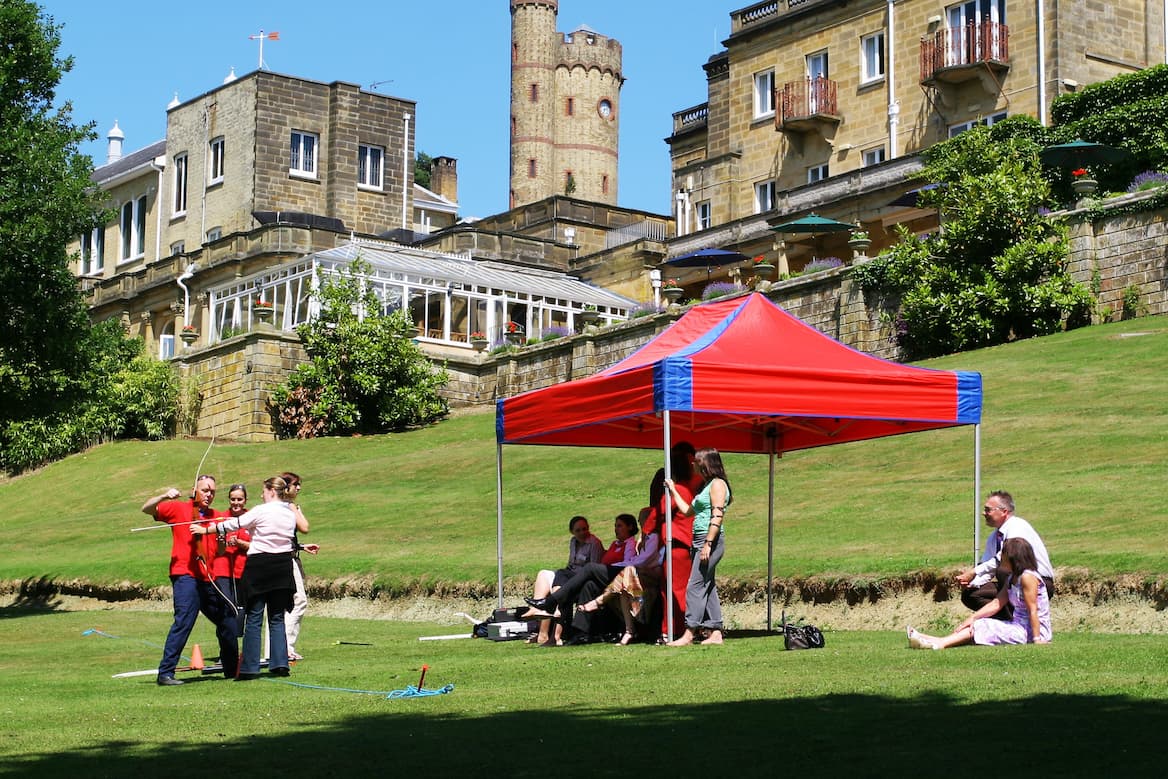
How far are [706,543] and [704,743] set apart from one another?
18.6 feet

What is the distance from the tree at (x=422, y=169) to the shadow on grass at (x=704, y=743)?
3575 inches

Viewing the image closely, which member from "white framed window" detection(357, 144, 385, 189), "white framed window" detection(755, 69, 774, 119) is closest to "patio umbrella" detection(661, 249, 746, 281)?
"white framed window" detection(755, 69, 774, 119)

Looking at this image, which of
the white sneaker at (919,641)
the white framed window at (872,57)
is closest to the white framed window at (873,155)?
the white framed window at (872,57)

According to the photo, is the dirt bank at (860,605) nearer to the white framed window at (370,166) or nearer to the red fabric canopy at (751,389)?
the red fabric canopy at (751,389)

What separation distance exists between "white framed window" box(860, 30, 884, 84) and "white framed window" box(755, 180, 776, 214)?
17.3 ft

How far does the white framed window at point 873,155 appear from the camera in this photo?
50375mm

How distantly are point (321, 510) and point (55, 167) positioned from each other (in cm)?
885

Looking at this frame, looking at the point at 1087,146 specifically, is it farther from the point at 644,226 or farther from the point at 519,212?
the point at 519,212

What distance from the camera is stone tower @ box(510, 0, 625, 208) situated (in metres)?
85.4

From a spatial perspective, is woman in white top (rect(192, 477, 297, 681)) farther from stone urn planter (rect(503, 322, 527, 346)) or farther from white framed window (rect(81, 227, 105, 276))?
white framed window (rect(81, 227, 105, 276))

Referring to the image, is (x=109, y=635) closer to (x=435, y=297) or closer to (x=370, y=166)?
(x=435, y=297)

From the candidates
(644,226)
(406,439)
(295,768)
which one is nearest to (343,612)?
(295,768)

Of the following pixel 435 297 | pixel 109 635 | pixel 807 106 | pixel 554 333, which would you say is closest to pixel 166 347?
pixel 435 297

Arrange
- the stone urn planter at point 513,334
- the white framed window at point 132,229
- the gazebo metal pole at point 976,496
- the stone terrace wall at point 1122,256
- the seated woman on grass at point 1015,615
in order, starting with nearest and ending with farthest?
1. the seated woman on grass at point 1015,615
2. the gazebo metal pole at point 976,496
3. the stone terrace wall at point 1122,256
4. the stone urn planter at point 513,334
5. the white framed window at point 132,229
